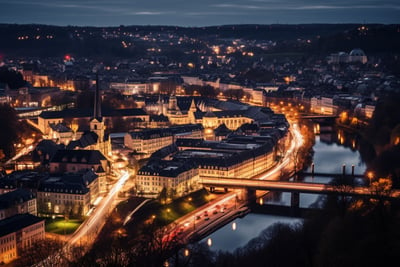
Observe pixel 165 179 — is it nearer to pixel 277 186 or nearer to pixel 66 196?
pixel 66 196

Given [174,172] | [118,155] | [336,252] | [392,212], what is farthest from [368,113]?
[336,252]

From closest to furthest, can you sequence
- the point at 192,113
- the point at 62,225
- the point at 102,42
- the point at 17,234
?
the point at 17,234 < the point at 62,225 < the point at 192,113 < the point at 102,42

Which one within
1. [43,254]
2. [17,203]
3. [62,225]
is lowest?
[62,225]

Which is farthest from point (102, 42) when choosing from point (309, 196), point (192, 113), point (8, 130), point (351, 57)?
point (309, 196)

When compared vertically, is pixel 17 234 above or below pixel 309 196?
above

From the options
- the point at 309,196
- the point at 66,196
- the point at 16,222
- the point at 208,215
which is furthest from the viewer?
the point at 309,196

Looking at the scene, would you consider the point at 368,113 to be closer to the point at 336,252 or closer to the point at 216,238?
the point at 216,238
